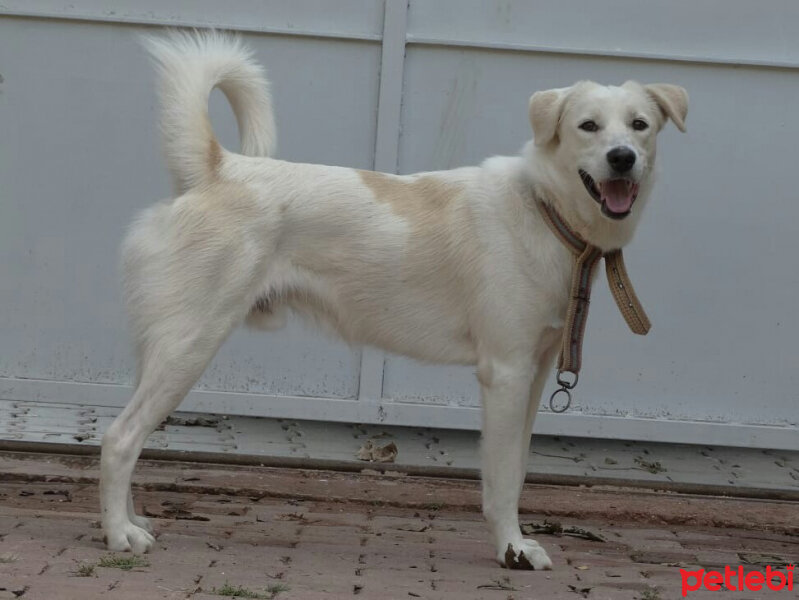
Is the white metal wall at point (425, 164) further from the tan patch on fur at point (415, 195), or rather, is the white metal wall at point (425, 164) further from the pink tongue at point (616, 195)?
the pink tongue at point (616, 195)

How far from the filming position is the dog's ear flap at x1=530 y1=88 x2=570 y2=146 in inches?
160

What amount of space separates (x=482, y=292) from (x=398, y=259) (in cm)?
31

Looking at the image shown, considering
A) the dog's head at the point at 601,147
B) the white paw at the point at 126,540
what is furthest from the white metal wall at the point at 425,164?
the white paw at the point at 126,540

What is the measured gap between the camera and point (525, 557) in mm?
4008

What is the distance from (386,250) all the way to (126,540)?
49.4 inches

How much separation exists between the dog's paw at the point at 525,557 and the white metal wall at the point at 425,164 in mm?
2049

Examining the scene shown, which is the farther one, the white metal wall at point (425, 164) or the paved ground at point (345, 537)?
the white metal wall at point (425, 164)

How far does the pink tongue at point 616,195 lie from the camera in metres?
3.98

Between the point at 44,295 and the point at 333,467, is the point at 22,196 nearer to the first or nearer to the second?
the point at 44,295

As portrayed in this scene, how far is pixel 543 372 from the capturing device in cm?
430

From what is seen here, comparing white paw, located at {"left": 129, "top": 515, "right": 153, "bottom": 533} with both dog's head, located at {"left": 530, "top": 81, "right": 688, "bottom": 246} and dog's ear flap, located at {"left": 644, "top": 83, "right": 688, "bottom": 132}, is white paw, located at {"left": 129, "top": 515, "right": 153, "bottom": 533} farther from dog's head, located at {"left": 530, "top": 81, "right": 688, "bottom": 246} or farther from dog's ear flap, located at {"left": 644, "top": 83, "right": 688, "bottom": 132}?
dog's ear flap, located at {"left": 644, "top": 83, "right": 688, "bottom": 132}

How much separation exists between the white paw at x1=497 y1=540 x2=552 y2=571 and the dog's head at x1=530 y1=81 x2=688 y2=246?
1022 mm

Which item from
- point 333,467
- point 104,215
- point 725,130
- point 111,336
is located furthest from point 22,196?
point 725,130

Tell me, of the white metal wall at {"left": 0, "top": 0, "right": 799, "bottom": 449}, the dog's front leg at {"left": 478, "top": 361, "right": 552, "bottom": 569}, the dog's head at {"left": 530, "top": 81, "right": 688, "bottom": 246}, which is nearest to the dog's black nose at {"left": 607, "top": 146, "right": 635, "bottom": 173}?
the dog's head at {"left": 530, "top": 81, "right": 688, "bottom": 246}
